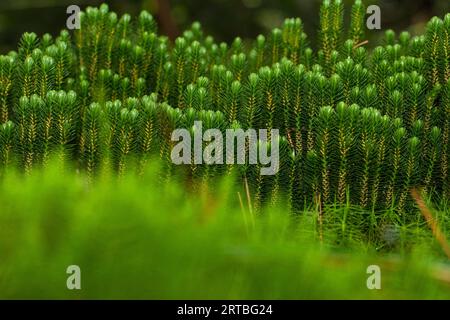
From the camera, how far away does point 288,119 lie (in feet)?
15.8

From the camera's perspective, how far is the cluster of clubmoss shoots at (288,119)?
4.50 metres

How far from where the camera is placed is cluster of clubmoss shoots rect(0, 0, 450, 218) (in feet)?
14.8

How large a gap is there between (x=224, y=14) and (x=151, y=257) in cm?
968

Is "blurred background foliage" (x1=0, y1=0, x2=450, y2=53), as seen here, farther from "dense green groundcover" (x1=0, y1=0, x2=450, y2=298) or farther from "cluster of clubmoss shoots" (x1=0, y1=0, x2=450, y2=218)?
"cluster of clubmoss shoots" (x1=0, y1=0, x2=450, y2=218)

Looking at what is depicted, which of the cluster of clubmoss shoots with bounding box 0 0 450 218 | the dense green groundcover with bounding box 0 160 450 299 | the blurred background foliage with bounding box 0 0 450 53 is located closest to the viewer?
the dense green groundcover with bounding box 0 160 450 299

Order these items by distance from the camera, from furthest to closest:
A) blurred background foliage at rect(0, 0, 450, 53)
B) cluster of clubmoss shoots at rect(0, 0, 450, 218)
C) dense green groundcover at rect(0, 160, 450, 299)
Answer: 1. blurred background foliage at rect(0, 0, 450, 53)
2. cluster of clubmoss shoots at rect(0, 0, 450, 218)
3. dense green groundcover at rect(0, 160, 450, 299)

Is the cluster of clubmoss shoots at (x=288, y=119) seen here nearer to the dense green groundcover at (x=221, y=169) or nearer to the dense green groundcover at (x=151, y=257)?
the dense green groundcover at (x=221, y=169)

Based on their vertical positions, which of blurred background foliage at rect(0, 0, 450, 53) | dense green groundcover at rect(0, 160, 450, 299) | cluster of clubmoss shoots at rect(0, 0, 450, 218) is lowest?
dense green groundcover at rect(0, 160, 450, 299)

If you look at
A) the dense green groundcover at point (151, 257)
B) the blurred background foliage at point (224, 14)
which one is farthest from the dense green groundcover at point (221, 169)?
the blurred background foliage at point (224, 14)

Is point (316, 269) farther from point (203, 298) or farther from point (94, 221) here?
point (94, 221)

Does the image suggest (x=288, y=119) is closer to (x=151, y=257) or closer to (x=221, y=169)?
(x=221, y=169)

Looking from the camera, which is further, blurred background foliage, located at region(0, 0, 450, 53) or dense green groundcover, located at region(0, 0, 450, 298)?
blurred background foliage, located at region(0, 0, 450, 53)

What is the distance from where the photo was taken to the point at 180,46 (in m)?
5.64

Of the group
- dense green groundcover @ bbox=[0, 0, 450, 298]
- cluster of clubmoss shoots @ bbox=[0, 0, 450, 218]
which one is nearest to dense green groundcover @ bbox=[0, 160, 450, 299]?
dense green groundcover @ bbox=[0, 0, 450, 298]
